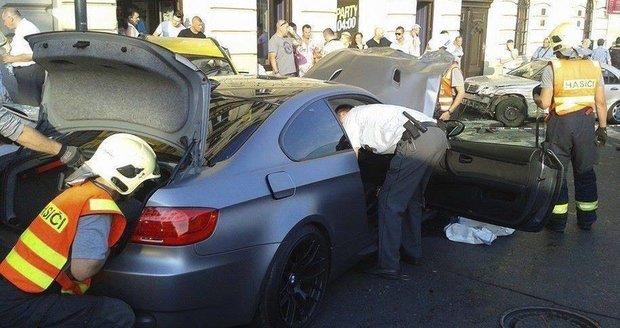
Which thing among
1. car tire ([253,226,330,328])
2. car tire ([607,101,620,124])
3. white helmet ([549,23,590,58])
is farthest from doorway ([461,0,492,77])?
car tire ([253,226,330,328])

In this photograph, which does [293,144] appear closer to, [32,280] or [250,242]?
[250,242]

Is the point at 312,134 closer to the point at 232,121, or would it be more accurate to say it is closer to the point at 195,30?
the point at 232,121

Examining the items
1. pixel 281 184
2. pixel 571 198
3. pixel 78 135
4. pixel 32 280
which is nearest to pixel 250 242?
pixel 281 184

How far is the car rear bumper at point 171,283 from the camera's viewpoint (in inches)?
109

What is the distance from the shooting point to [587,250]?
4.99 meters

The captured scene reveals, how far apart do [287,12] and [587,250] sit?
10.4 metres

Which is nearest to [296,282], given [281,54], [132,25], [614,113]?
[281,54]

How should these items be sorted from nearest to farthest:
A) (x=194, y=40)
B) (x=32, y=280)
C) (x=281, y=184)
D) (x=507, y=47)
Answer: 1. (x=32, y=280)
2. (x=281, y=184)
3. (x=194, y=40)
4. (x=507, y=47)

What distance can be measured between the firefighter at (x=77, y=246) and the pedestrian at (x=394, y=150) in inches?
72.0

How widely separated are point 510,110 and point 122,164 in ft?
33.6

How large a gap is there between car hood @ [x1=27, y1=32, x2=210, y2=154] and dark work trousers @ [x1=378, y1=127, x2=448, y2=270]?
5.17ft

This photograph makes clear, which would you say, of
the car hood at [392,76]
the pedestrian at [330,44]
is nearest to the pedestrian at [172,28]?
the pedestrian at [330,44]

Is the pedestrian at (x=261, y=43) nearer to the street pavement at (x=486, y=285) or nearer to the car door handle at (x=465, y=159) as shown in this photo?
the street pavement at (x=486, y=285)

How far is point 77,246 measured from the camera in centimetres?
252
